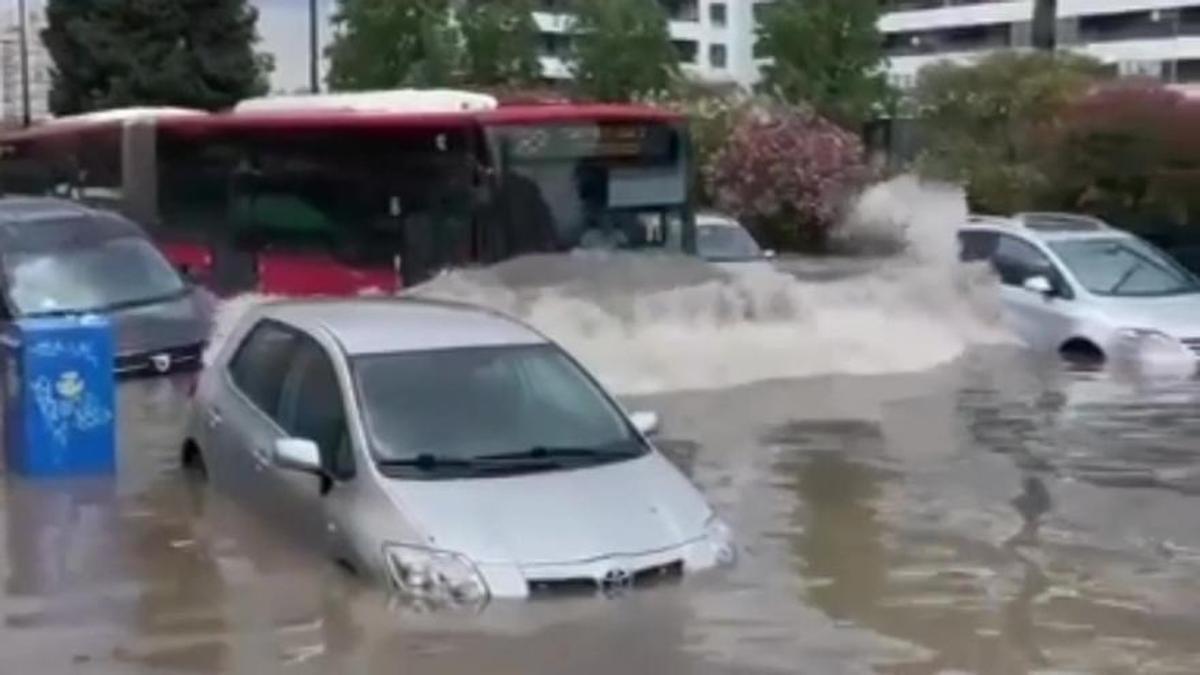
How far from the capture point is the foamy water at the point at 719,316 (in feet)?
72.2

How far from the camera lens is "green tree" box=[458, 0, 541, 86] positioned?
163ft

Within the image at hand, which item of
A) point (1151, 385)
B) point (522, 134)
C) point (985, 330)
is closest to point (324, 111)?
point (522, 134)

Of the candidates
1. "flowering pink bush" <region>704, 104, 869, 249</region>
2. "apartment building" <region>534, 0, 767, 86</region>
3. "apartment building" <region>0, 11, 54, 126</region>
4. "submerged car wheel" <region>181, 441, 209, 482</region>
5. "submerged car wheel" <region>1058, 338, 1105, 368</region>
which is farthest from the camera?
"apartment building" <region>534, 0, 767, 86</region>

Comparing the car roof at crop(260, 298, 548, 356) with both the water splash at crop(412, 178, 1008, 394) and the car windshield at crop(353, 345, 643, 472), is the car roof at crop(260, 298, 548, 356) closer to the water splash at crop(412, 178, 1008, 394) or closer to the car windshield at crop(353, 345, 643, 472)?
the car windshield at crop(353, 345, 643, 472)

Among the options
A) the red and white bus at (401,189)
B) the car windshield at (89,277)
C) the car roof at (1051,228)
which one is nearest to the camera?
the car windshield at (89,277)

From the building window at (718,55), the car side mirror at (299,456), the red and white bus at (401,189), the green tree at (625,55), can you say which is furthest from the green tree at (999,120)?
the building window at (718,55)

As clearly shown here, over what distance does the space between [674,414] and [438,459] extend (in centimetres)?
832

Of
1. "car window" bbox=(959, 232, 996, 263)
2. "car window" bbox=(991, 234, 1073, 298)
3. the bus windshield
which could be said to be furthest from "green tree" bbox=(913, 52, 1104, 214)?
the bus windshield

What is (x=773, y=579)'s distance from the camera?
11320 millimetres

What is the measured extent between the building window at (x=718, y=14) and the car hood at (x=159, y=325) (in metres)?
85.6

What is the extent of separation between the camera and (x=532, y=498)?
1044cm

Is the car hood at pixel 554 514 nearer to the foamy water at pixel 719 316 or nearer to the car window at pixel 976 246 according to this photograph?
the foamy water at pixel 719 316

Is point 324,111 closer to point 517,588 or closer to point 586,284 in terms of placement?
point 586,284

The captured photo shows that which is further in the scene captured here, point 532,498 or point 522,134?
point 522,134
